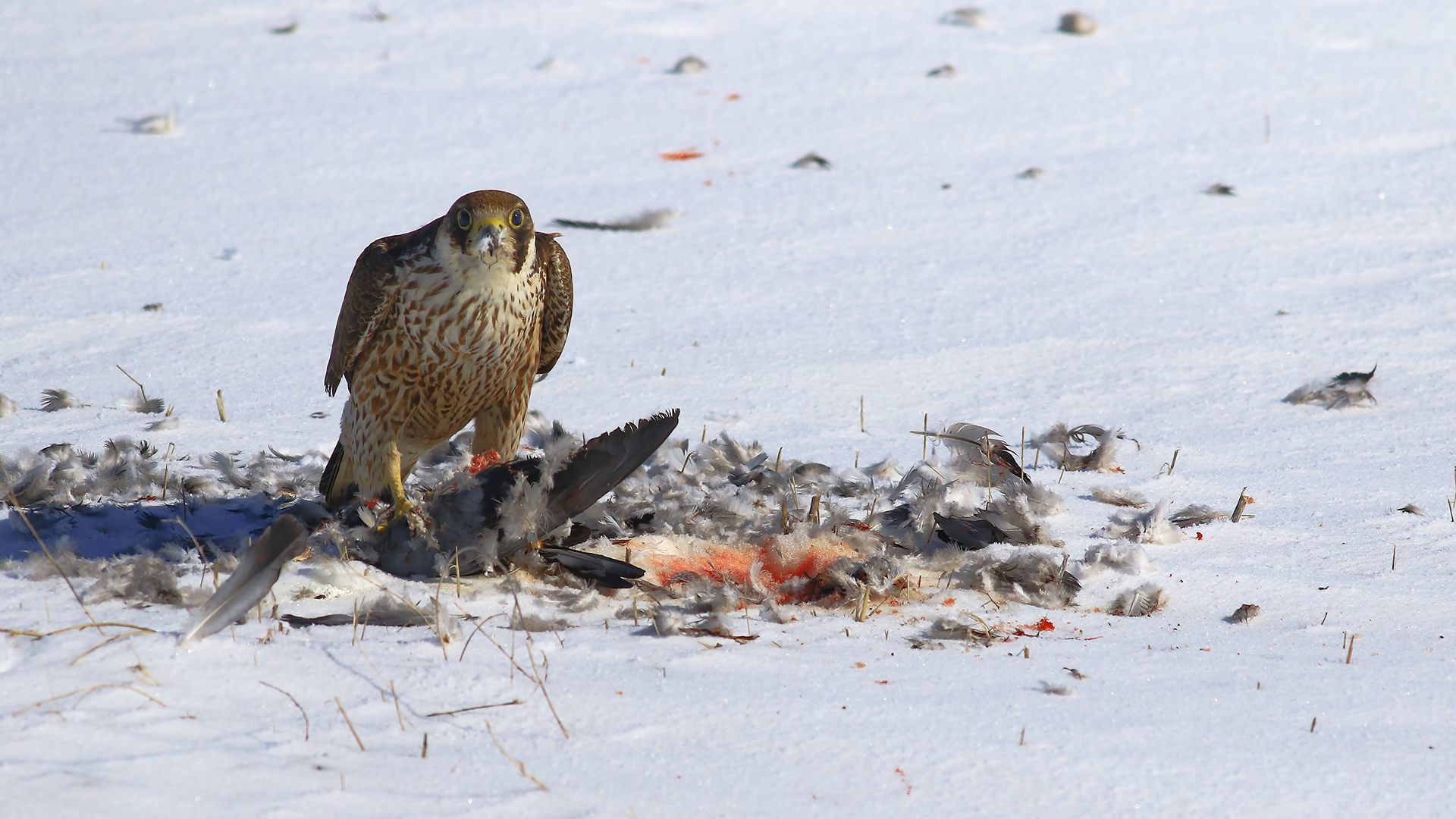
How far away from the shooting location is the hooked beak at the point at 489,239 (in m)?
3.23

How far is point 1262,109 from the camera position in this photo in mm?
8055

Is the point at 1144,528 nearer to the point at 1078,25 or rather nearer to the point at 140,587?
the point at 140,587

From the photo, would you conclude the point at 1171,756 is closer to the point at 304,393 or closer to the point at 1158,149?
the point at 304,393

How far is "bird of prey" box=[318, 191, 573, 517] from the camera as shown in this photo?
333 cm

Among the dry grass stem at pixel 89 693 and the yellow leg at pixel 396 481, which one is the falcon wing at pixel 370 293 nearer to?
the yellow leg at pixel 396 481

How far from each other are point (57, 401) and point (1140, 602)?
144 inches

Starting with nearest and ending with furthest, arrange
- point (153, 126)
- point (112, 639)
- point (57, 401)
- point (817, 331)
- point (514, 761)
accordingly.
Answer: point (514, 761) < point (112, 639) < point (57, 401) < point (817, 331) < point (153, 126)

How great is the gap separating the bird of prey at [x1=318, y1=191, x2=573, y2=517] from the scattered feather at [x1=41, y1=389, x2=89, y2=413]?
1377 mm

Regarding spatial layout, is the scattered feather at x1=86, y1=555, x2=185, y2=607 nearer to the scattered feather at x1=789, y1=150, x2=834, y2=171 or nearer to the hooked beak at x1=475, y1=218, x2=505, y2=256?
the hooked beak at x1=475, y1=218, x2=505, y2=256

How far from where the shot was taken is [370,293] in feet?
11.4

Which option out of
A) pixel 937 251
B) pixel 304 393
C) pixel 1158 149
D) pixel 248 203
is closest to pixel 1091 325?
pixel 937 251

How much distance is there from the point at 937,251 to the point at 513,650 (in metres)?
4.30

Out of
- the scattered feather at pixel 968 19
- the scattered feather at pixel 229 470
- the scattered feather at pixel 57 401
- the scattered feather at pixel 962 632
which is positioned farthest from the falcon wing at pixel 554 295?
the scattered feather at pixel 968 19

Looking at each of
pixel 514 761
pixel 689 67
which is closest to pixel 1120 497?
pixel 514 761
